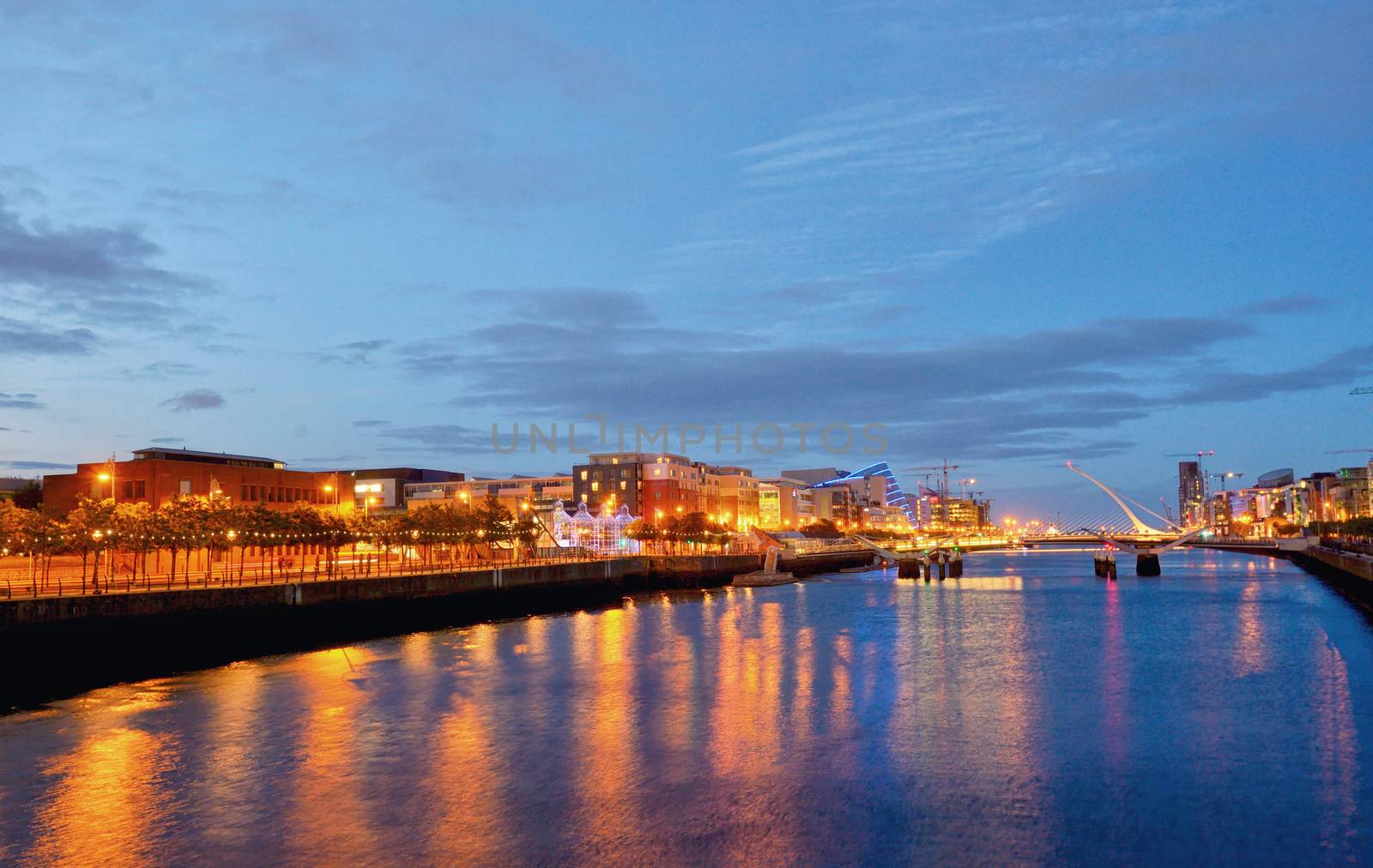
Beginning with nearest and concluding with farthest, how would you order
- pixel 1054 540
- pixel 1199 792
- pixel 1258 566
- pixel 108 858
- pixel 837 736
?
pixel 108 858 < pixel 1199 792 < pixel 837 736 < pixel 1258 566 < pixel 1054 540

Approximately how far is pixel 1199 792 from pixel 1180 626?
41.4 meters

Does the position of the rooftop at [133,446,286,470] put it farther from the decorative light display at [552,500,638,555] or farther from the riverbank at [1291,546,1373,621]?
the riverbank at [1291,546,1373,621]

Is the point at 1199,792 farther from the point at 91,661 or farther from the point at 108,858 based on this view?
the point at 91,661

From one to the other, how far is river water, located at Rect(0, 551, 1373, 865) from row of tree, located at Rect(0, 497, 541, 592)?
1588 cm

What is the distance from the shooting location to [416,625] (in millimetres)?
64125

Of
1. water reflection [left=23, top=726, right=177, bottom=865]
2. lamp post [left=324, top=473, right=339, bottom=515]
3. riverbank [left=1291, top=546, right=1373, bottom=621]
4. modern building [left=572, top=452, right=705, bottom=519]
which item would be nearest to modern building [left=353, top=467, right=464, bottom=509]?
modern building [left=572, top=452, right=705, bottom=519]

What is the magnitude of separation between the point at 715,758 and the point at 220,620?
3028 centimetres

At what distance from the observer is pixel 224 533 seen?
67.1 m

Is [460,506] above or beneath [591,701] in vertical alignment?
above

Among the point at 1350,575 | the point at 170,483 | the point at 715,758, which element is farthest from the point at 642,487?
the point at 715,758

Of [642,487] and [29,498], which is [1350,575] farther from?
[642,487]

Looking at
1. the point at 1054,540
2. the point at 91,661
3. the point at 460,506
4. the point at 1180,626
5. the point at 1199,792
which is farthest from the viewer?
the point at 1054,540

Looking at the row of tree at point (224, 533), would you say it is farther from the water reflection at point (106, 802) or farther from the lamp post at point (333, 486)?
the water reflection at point (106, 802)

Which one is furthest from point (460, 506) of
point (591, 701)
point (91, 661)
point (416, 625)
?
point (591, 701)
